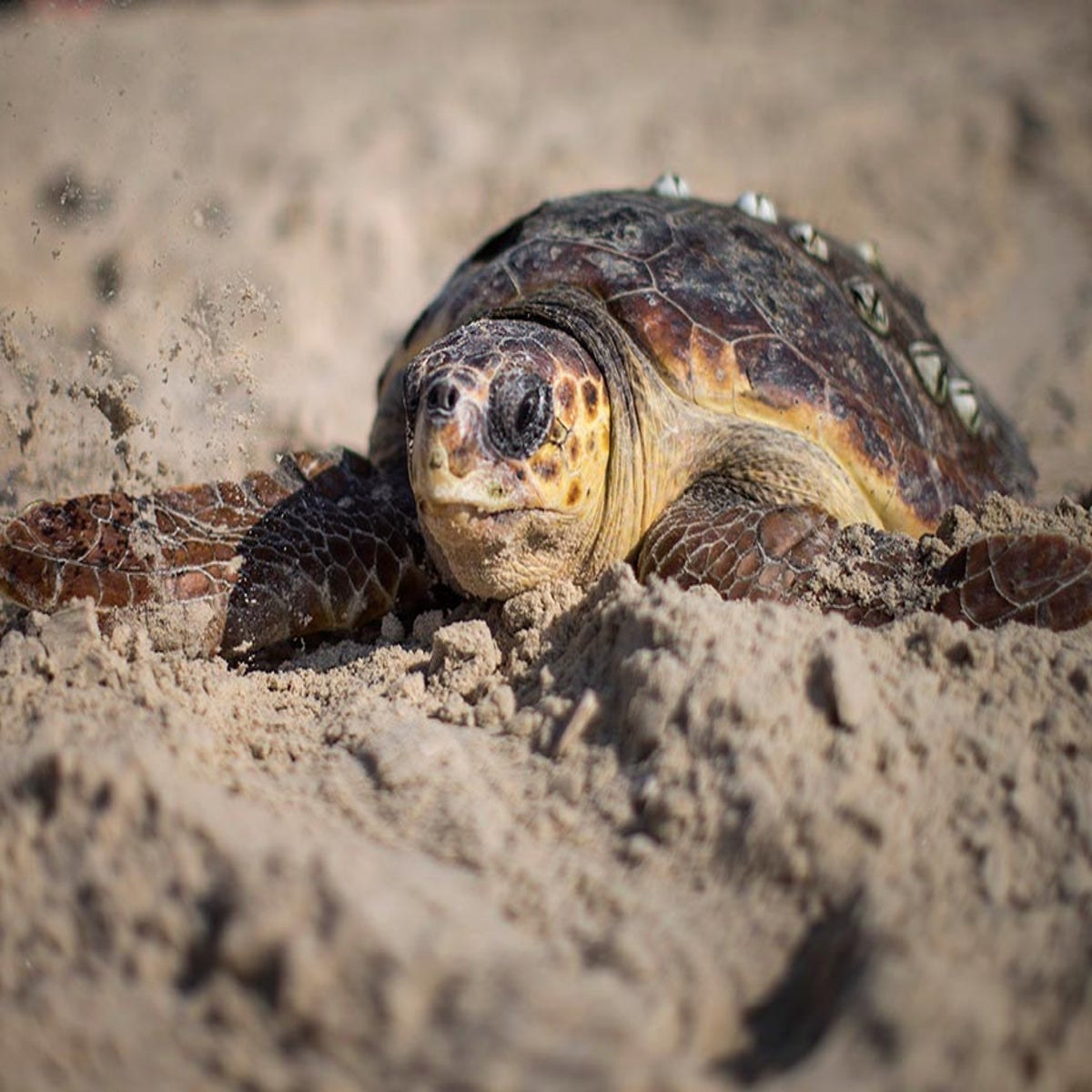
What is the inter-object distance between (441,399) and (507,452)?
0.17 metres

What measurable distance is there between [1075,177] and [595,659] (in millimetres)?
6237

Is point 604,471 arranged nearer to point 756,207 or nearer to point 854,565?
point 854,565

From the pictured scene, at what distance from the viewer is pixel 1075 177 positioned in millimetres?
6199

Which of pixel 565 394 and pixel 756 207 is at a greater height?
pixel 756 207

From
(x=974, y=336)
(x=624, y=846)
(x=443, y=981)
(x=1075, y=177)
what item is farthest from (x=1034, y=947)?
(x=1075, y=177)

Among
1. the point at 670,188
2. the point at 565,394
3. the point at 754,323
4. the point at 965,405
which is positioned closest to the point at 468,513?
the point at 565,394

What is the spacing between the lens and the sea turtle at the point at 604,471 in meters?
1.89

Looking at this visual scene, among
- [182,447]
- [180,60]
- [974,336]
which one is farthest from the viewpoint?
[180,60]

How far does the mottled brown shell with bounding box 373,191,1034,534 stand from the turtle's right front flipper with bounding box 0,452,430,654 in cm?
49

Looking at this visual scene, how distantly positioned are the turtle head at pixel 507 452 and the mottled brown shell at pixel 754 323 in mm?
323

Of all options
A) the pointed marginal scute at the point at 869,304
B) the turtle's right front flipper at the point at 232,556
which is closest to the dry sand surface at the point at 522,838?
the turtle's right front flipper at the point at 232,556

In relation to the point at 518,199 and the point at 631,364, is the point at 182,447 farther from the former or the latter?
the point at 518,199

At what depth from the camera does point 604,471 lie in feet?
7.02

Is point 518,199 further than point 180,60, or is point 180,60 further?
point 180,60
